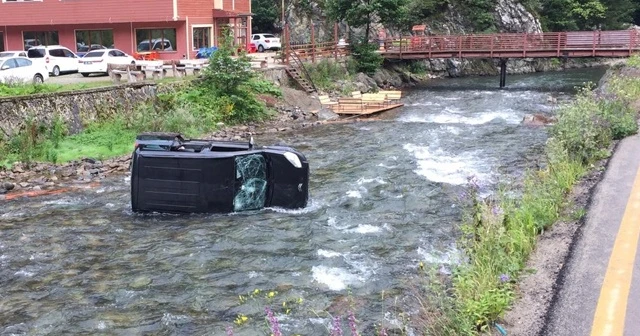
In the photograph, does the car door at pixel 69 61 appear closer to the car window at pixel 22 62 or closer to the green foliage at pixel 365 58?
the car window at pixel 22 62

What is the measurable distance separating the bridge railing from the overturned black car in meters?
34.7

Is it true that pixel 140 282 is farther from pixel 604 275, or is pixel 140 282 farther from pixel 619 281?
pixel 619 281

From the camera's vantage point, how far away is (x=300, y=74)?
3781 centimetres

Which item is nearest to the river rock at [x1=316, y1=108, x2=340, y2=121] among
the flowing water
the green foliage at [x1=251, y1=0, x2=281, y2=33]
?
the flowing water

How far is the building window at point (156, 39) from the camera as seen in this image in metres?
40.6

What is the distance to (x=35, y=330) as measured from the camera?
8969 millimetres

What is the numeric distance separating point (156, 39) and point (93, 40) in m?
4.58

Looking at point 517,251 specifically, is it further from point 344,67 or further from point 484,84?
point 484,84

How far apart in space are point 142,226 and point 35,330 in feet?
16.2

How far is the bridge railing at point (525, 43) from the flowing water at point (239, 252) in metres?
26.1

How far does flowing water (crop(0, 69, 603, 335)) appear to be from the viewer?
928 cm

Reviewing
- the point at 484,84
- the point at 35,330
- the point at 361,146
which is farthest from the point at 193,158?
the point at 484,84

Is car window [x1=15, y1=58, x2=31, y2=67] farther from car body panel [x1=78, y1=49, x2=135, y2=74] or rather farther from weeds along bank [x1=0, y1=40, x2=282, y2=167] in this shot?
weeds along bank [x1=0, y1=40, x2=282, y2=167]

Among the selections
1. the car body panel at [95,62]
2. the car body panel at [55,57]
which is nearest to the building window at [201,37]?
the car body panel at [95,62]
